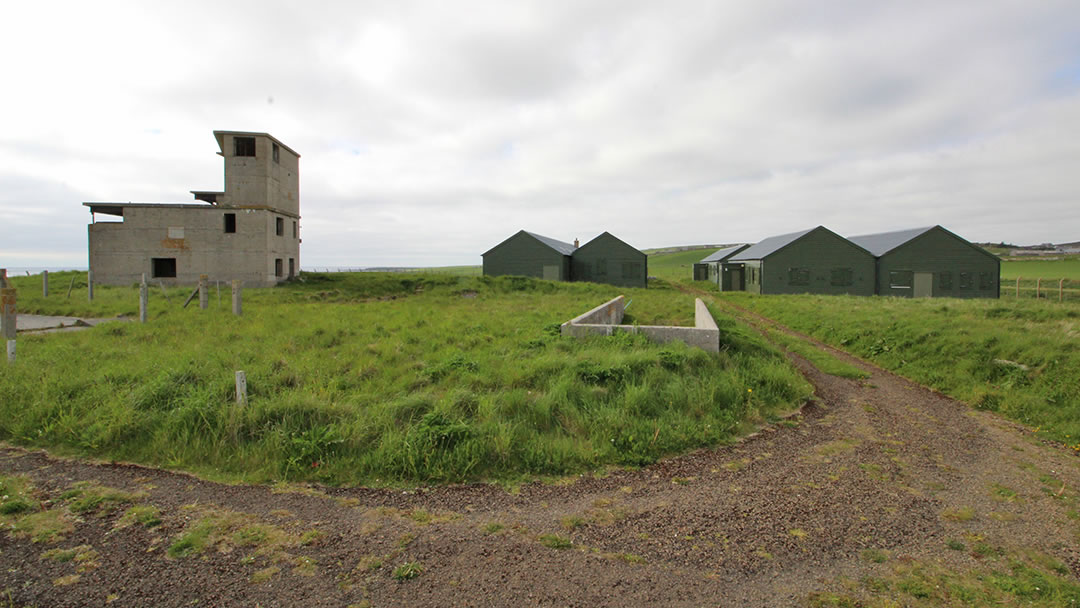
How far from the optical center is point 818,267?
33000 mm

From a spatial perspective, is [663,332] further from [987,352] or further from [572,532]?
[987,352]

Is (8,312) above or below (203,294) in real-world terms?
below

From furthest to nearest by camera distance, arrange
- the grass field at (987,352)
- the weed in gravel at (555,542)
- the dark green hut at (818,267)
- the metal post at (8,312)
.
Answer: the dark green hut at (818,267)
the metal post at (8,312)
the grass field at (987,352)
the weed in gravel at (555,542)

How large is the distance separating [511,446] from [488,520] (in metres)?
1.38

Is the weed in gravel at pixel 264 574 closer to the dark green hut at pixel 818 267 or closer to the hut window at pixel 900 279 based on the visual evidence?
the dark green hut at pixel 818 267

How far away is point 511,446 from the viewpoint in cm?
586

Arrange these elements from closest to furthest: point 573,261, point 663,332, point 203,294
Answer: point 663,332 < point 203,294 < point 573,261

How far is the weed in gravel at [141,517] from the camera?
433 cm

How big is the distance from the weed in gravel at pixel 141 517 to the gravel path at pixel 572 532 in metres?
0.08

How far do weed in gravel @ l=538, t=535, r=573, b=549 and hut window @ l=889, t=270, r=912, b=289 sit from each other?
35.7 metres

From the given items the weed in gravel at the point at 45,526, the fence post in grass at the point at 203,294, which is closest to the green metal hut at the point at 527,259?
the fence post in grass at the point at 203,294

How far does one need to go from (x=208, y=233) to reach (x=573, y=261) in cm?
2431

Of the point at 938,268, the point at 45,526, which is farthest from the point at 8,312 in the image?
the point at 938,268

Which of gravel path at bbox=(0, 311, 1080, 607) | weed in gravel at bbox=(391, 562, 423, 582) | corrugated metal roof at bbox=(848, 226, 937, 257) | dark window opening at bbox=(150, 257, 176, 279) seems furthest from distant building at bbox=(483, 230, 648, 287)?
weed in gravel at bbox=(391, 562, 423, 582)
